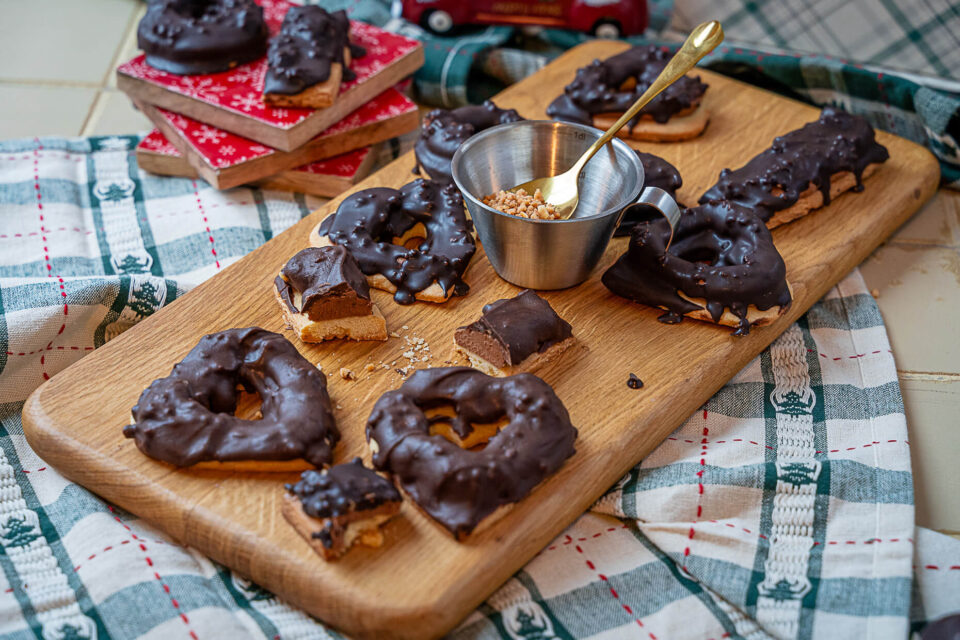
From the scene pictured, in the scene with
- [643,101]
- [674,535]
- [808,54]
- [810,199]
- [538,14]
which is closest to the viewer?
[674,535]

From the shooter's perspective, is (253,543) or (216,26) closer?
(253,543)

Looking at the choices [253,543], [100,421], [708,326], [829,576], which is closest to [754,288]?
[708,326]

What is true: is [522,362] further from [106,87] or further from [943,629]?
[106,87]

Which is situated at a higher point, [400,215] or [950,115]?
[950,115]

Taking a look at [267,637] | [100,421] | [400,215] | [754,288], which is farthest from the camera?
[400,215]

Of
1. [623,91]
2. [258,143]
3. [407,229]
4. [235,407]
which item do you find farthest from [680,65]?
[235,407]

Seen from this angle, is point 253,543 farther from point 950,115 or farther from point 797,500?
point 950,115
